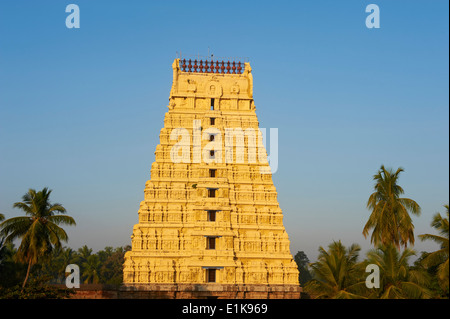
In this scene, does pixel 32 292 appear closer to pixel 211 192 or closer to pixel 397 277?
pixel 211 192

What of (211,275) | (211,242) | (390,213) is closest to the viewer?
(390,213)

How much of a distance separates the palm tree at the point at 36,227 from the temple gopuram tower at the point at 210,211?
27.4 ft

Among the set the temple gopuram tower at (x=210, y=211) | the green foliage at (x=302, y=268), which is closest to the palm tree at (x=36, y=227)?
the temple gopuram tower at (x=210, y=211)

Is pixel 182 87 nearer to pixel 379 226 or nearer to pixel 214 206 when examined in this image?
pixel 214 206

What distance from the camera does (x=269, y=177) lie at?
201ft

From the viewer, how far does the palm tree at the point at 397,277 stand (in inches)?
1346

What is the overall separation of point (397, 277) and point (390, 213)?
37.2 feet

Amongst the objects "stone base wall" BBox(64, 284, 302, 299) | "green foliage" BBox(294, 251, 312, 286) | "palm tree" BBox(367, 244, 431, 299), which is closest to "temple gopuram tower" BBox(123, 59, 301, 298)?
"stone base wall" BBox(64, 284, 302, 299)

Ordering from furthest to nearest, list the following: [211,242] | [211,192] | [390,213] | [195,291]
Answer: [211,192], [211,242], [195,291], [390,213]

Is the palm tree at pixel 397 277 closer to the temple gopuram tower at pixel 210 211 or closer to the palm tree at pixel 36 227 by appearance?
the temple gopuram tower at pixel 210 211

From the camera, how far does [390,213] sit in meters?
46.1

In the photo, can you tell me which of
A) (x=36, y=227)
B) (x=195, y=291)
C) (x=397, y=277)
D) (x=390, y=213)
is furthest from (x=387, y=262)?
(x=36, y=227)
